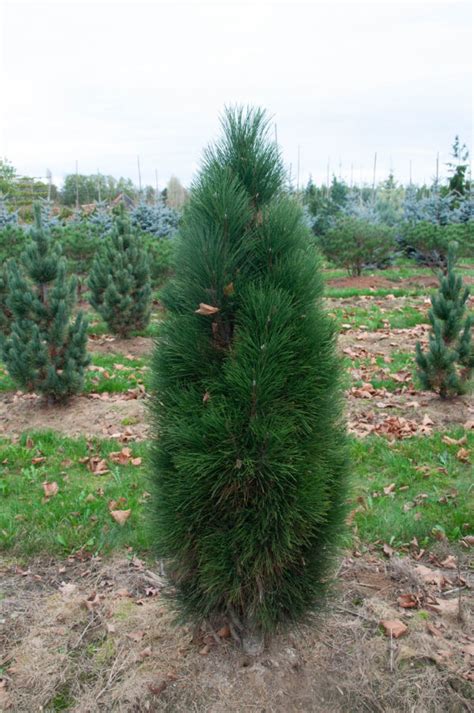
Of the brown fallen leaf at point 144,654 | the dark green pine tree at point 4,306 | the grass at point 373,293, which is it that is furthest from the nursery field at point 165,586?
the grass at point 373,293

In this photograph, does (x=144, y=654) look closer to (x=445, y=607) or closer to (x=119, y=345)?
(x=445, y=607)

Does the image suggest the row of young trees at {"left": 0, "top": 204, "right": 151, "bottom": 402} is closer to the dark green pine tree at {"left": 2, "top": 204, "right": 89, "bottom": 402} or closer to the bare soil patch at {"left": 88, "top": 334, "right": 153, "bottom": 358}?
the dark green pine tree at {"left": 2, "top": 204, "right": 89, "bottom": 402}

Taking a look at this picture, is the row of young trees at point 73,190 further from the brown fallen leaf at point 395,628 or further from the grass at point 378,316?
the brown fallen leaf at point 395,628

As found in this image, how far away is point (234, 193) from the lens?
2.47 meters

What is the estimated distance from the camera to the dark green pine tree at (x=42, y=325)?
6410 mm

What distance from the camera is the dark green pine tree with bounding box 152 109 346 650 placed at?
239 centimetres

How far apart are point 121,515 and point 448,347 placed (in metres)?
3.89

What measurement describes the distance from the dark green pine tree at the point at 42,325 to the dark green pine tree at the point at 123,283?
3.11 metres

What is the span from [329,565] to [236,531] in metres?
0.55

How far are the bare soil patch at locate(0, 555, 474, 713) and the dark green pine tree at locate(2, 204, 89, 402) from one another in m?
3.36

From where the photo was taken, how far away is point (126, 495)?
467cm

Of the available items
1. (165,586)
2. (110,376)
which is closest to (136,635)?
(165,586)

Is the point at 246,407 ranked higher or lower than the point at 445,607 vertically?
higher

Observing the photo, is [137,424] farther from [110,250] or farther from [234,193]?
[110,250]
